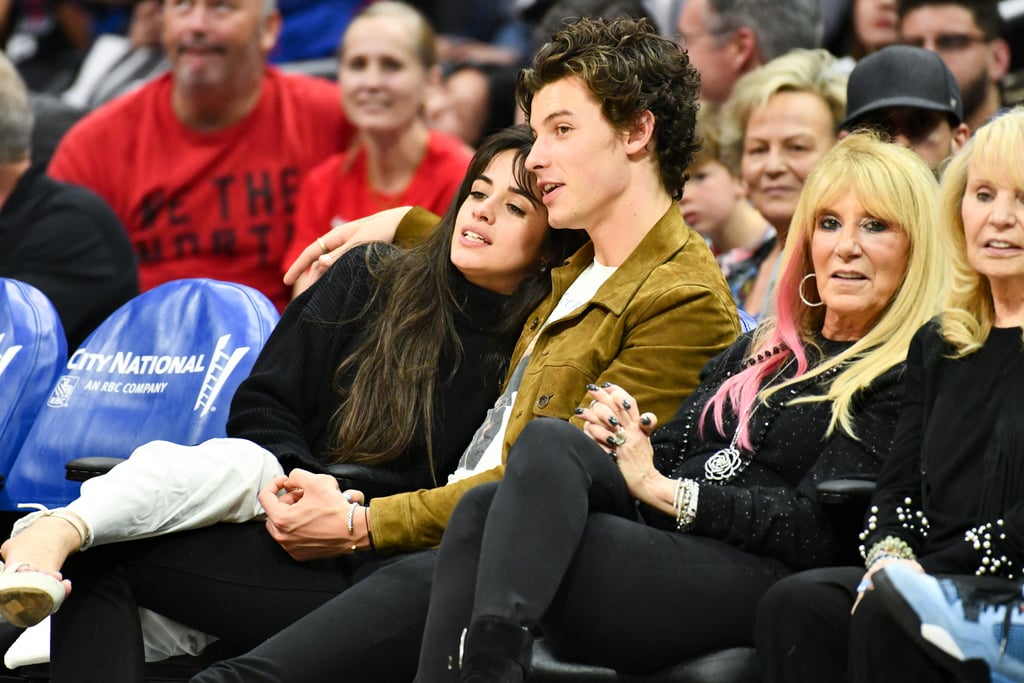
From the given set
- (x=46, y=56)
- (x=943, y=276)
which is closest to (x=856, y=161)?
(x=943, y=276)

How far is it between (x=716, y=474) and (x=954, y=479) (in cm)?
46

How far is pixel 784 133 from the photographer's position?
4.23 m

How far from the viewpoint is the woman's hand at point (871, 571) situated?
2.38 m

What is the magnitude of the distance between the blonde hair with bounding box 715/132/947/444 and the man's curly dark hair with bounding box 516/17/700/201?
0.27 m

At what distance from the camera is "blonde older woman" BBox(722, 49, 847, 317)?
4.20m

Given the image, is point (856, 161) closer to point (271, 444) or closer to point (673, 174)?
point (673, 174)

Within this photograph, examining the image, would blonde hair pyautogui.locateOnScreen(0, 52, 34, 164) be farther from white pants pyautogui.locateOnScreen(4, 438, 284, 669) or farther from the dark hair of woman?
white pants pyautogui.locateOnScreen(4, 438, 284, 669)

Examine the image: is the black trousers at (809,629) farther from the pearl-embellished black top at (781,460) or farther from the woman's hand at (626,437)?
the woman's hand at (626,437)

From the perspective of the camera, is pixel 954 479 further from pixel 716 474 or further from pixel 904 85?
pixel 904 85

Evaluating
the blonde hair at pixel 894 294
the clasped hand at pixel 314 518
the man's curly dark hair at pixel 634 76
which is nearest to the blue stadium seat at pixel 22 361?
the clasped hand at pixel 314 518

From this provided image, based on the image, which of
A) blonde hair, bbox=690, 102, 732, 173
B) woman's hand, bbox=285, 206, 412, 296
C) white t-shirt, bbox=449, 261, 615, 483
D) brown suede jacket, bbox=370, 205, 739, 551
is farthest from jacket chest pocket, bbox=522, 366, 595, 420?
blonde hair, bbox=690, 102, 732, 173

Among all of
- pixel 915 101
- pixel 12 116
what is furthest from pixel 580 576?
pixel 12 116

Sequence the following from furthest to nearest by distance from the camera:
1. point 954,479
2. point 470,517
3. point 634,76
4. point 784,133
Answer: point 784,133 → point 634,76 → point 470,517 → point 954,479

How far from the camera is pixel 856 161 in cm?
296
